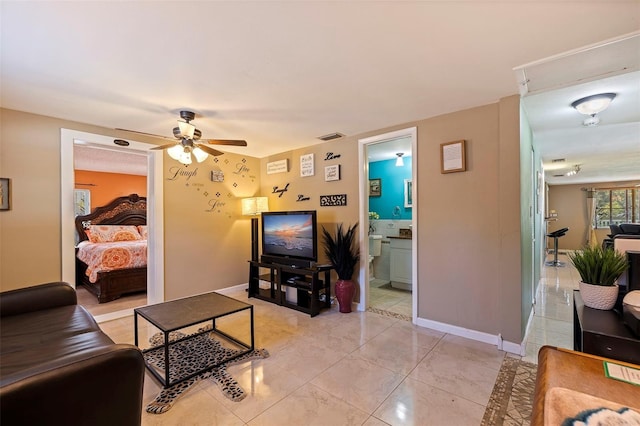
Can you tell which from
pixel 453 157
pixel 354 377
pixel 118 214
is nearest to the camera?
pixel 354 377

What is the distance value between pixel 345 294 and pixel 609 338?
2.44m

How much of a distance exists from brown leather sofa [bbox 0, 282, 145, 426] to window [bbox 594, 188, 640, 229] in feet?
40.7

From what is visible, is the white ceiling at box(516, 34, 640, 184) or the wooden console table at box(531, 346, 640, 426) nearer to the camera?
the wooden console table at box(531, 346, 640, 426)

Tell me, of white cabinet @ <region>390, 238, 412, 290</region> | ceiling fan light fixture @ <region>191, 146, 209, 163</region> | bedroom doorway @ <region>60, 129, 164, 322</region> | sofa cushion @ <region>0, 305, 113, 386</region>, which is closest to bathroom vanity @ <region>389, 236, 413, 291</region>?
white cabinet @ <region>390, 238, 412, 290</region>

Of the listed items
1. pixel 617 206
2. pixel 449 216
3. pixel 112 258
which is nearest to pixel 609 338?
pixel 449 216

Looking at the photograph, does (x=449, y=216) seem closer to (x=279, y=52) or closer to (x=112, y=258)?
(x=279, y=52)

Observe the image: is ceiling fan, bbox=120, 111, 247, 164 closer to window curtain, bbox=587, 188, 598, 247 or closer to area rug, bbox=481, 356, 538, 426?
area rug, bbox=481, 356, 538, 426

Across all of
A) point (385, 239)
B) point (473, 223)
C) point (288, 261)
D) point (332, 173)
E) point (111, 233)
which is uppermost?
point (332, 173)

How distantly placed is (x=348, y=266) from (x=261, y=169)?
2464 millimetres

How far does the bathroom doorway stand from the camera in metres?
3.57

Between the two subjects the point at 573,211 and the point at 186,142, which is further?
the point at 573,211

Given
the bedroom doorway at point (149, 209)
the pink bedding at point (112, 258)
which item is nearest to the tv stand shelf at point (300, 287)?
the bedroom doorway at point (149, 209)

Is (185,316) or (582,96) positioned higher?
(582,96)

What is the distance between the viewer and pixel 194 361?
229 cm
